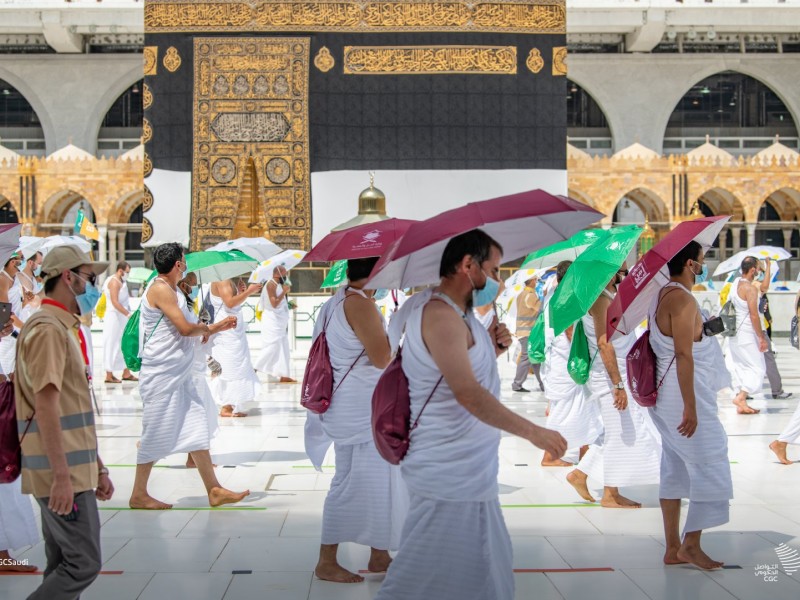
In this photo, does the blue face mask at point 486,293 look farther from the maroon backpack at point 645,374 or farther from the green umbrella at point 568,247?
the green umbrella at point 568,247

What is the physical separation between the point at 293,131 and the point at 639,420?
49.2ft

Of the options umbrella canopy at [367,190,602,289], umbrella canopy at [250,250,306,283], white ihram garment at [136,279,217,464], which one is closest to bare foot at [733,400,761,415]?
umbrella canopy at [250,250,306,283]

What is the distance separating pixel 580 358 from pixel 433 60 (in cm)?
1464

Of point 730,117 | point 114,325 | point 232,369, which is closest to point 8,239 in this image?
point 232,369

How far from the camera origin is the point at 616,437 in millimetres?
4328

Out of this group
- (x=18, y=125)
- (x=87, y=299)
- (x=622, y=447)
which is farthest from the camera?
(x=18, y=125)

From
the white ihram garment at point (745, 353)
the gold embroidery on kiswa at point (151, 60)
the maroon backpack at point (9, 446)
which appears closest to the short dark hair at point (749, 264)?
the white ihram garment at point (745, 353)

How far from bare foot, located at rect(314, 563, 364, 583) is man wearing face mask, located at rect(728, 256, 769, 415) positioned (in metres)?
5.14

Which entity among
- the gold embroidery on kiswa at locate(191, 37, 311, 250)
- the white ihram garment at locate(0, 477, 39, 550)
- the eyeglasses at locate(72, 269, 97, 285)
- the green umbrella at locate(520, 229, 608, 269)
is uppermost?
the gold embroidery on kiswa at locate(191, 37, 311, 250)

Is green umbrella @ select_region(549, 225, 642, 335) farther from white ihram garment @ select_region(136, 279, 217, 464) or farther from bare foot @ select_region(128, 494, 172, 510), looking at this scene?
bare foot @ select_region(128, 494, 172, 510)

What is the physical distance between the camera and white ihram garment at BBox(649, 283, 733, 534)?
3.24 metres

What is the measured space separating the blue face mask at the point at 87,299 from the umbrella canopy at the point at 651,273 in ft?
6.06

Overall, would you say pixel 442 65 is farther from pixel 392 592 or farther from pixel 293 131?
pixel 392 592

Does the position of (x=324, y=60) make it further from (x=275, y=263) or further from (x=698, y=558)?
(x=698, y=558)
